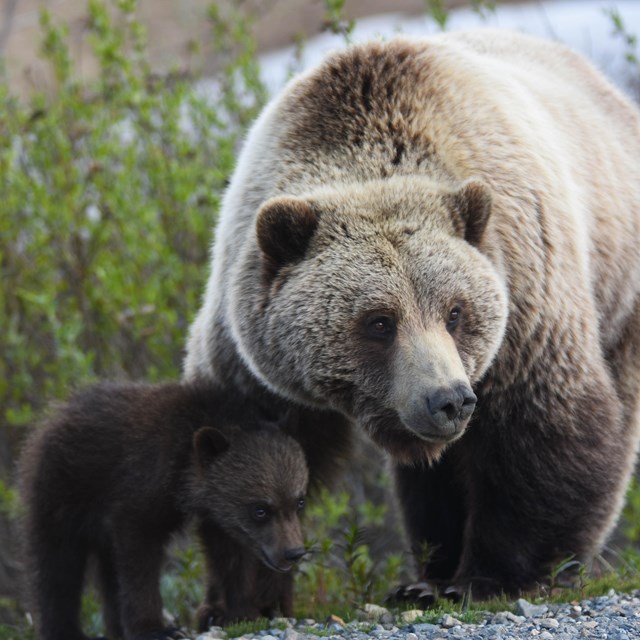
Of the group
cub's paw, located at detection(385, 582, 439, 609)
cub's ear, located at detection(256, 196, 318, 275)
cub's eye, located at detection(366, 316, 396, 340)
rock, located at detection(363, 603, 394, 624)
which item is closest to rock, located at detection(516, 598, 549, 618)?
rock, located at detection(363, 603, 394, 624)

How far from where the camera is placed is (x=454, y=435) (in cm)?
490

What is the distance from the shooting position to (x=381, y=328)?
16.7 ft

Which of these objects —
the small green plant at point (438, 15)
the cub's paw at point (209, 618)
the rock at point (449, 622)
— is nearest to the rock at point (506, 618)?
the rock at point (449, 622)

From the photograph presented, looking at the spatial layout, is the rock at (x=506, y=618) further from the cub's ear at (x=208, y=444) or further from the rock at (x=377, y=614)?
the cub's ear at (x=208, y=444)

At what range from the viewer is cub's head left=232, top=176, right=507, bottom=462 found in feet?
16.6

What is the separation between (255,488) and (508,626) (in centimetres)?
130

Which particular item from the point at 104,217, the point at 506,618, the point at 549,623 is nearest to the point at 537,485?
the point at 506,618

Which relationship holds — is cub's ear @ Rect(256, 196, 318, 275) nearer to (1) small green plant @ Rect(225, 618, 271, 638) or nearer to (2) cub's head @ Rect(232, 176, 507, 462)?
(2) cub's head @ Rect(232, 176, 507, 462)

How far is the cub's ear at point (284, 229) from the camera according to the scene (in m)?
5.20

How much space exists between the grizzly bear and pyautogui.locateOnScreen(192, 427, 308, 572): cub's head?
0.28 m

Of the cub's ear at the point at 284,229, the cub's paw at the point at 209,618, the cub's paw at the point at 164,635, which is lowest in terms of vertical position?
the cub's paw at the point at 209,618

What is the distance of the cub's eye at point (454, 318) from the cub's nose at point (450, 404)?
1.47 ft

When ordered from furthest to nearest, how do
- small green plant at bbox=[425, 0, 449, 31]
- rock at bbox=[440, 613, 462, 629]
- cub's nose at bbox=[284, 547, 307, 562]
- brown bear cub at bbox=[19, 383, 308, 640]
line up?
small green plant at bbox=[425, 0, 449, 31] < brown bear cub at bbox=[19, 383, 308, 640] < cub's nose at bbox=[284, 547, 307, 562] < rock at bbox=[440, 613, 462, 629]

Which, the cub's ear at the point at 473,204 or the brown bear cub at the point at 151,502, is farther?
the brown bear cub at the point at 151,502
